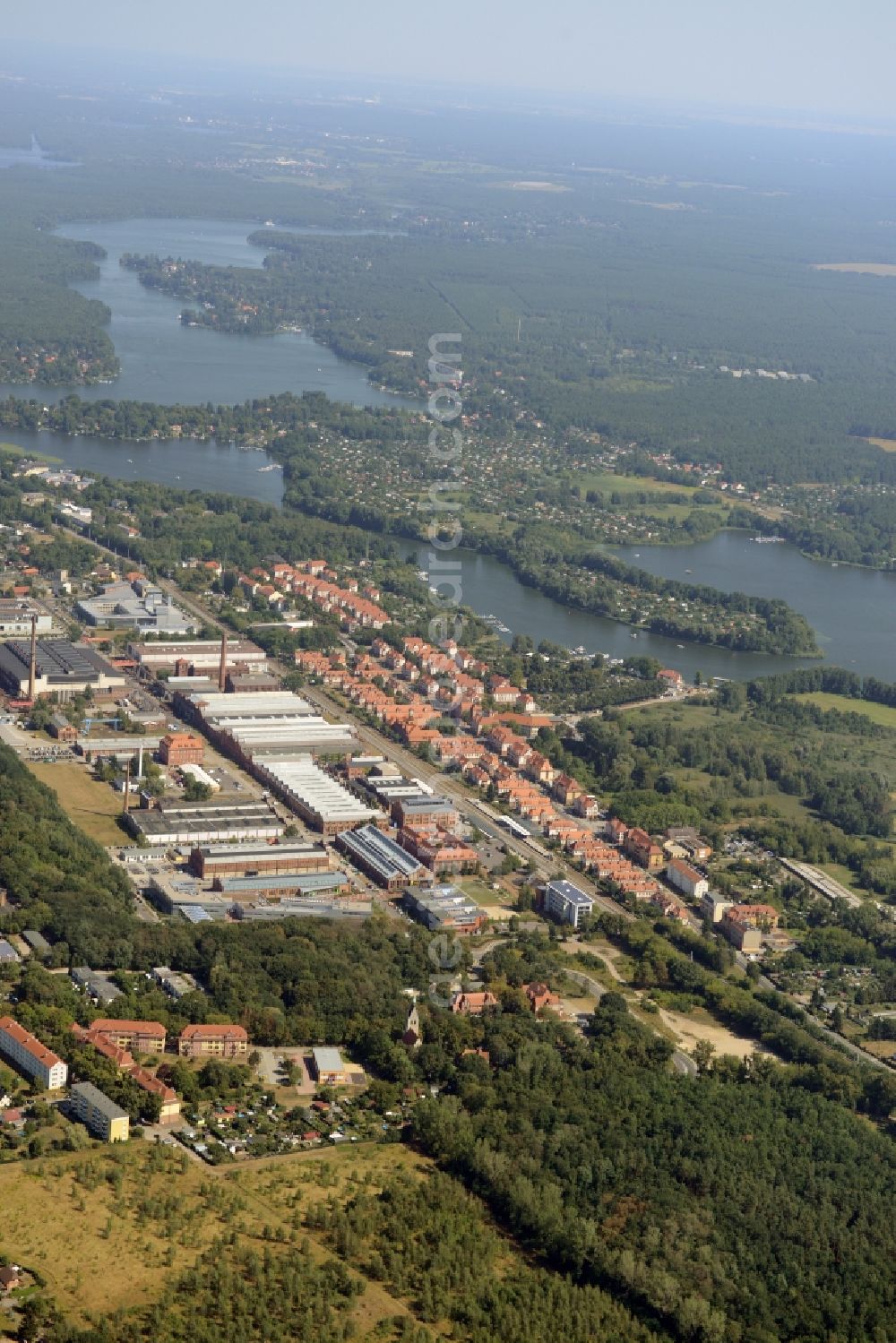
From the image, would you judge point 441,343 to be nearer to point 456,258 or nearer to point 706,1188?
point 456,258

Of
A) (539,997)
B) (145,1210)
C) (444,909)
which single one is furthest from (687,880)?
(145,1210)

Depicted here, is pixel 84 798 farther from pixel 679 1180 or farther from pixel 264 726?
pixel 679 1180

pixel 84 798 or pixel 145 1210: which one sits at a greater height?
pixel 145 1210

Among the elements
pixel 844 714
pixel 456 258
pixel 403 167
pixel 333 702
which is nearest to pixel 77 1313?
pixel 333 702

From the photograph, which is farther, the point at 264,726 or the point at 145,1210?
the point at 264,726

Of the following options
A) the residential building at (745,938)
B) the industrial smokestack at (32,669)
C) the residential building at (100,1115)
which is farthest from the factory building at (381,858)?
the residential building at (100,1115)

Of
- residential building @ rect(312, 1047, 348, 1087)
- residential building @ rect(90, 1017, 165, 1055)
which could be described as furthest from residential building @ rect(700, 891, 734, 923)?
residential building @ rect(90, 1017, 165, 1055)
